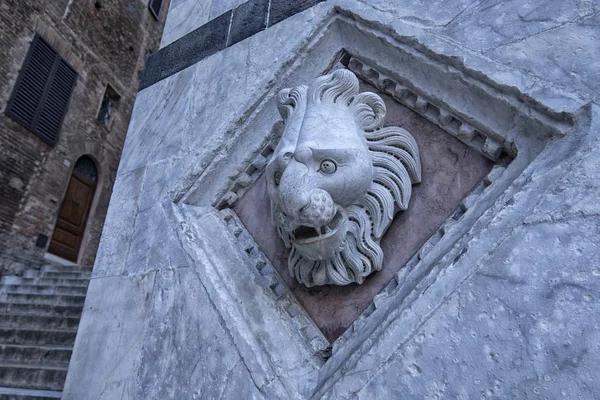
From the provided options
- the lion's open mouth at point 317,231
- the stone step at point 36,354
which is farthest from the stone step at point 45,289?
the lion's open mouth at point 317,231

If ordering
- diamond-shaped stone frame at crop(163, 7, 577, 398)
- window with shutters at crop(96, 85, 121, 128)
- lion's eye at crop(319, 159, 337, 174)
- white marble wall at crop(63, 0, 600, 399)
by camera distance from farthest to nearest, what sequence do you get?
window with shutters at crop(96, 85, 121, 128)
lion's eye at crop(319, 159, 337, 174)
diamond-shaped stone frame at crop(163, 7, 577, 398)
white marble wall at crop(63, 0, 600, 399)

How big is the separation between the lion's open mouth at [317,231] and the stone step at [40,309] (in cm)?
325

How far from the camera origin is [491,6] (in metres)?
1.85

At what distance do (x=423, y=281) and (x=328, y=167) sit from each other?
1.78ft

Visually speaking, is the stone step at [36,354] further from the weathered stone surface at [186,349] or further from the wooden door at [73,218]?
the wooden door at [73,218]

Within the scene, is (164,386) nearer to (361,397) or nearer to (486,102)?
(361,397)

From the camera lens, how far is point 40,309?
445 centimetres

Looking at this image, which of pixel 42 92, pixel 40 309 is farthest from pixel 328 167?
pixel 42 92

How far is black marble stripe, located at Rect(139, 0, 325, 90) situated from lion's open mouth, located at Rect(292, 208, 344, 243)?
139 centimetres

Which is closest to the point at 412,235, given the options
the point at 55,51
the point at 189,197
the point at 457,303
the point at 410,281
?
the point at 410,281

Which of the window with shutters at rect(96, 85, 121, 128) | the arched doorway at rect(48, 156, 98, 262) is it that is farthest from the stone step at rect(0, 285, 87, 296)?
the window with shutters at rect(96, 85, 121, 128)

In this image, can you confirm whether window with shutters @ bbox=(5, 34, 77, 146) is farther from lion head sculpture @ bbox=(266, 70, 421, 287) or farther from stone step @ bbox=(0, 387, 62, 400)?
lion head sculpture @ bbox=(266, 70, 421, 287)

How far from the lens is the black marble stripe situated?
8.62 ft

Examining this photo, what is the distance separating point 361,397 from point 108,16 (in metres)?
12.2
